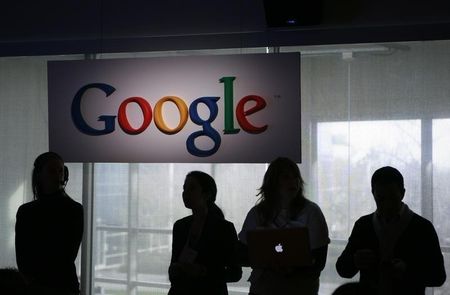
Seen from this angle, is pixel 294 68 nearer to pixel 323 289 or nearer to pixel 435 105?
pixel 435 105

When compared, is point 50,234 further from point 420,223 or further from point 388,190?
point 420,223

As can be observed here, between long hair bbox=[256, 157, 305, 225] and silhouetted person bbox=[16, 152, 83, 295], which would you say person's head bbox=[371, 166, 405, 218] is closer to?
long hair bbox=[256, 157, 305, 225]

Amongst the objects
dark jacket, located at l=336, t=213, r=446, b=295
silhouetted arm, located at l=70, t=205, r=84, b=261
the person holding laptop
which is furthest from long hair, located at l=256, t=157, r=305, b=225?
silhouetted arm, located at l=70, t=205, r=84, b=261

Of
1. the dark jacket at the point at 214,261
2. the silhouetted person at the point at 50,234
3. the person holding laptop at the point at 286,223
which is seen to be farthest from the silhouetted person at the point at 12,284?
the silhouetted person at the point at 50,234

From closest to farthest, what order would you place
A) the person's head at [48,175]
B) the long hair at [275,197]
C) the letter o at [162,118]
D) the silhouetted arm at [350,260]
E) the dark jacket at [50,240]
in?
the silhouetted arm at [350,260]
the long hair at [275,197]
the dark jacket at [50,240]
the person's head at [48,175]
the letter o at [162,118]

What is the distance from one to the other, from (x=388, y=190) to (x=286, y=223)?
553 mm

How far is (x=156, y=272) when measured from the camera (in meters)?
4.93

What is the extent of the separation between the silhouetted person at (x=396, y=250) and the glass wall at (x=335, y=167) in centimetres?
121

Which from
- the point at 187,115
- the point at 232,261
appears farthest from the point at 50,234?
the point at 187,115

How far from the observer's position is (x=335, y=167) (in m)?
4.61

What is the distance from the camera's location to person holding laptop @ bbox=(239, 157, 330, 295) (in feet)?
11.1

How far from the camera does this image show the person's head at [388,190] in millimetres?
3293

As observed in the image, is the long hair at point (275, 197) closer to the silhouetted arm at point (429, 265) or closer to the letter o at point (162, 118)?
the silhouetted arm at point (429, 265)

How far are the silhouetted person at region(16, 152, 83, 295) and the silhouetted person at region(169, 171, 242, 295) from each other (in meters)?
0.59
